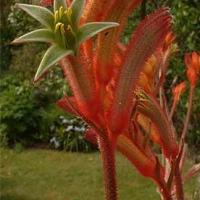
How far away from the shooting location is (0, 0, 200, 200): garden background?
4.60 metres

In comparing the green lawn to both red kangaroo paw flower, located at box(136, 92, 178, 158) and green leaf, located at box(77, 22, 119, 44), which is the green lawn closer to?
red kangaroo paw flower, located at box(136, 92, 178, 158)

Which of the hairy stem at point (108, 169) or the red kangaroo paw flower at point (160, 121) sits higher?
the red kangaroo paw flower at point (160, 121)

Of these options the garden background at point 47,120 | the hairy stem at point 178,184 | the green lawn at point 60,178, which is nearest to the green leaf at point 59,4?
the hairy stem at point 178,184

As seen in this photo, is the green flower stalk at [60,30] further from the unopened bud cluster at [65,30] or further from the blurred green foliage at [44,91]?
the blurred green foliage at [44,91]

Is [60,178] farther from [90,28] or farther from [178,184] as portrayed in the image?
[90,28]

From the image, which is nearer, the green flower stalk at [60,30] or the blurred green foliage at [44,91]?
the green flower stalk at [60,30]

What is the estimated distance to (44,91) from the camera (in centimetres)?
655

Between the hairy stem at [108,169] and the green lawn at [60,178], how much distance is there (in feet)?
12.9

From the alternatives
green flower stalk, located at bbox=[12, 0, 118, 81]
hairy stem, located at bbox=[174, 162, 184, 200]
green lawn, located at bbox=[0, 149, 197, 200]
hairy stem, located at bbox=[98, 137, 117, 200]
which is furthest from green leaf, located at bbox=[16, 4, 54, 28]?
green lawn, located at bbox=[0, 149, 197, 200]

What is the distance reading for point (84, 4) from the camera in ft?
2.10

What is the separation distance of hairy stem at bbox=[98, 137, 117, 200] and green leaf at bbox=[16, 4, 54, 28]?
132 mm

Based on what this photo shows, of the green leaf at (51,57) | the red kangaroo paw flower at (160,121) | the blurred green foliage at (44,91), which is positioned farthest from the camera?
the blurred green foliage at (44,91)

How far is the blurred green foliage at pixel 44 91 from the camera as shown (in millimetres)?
4531

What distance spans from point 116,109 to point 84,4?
114 mm
